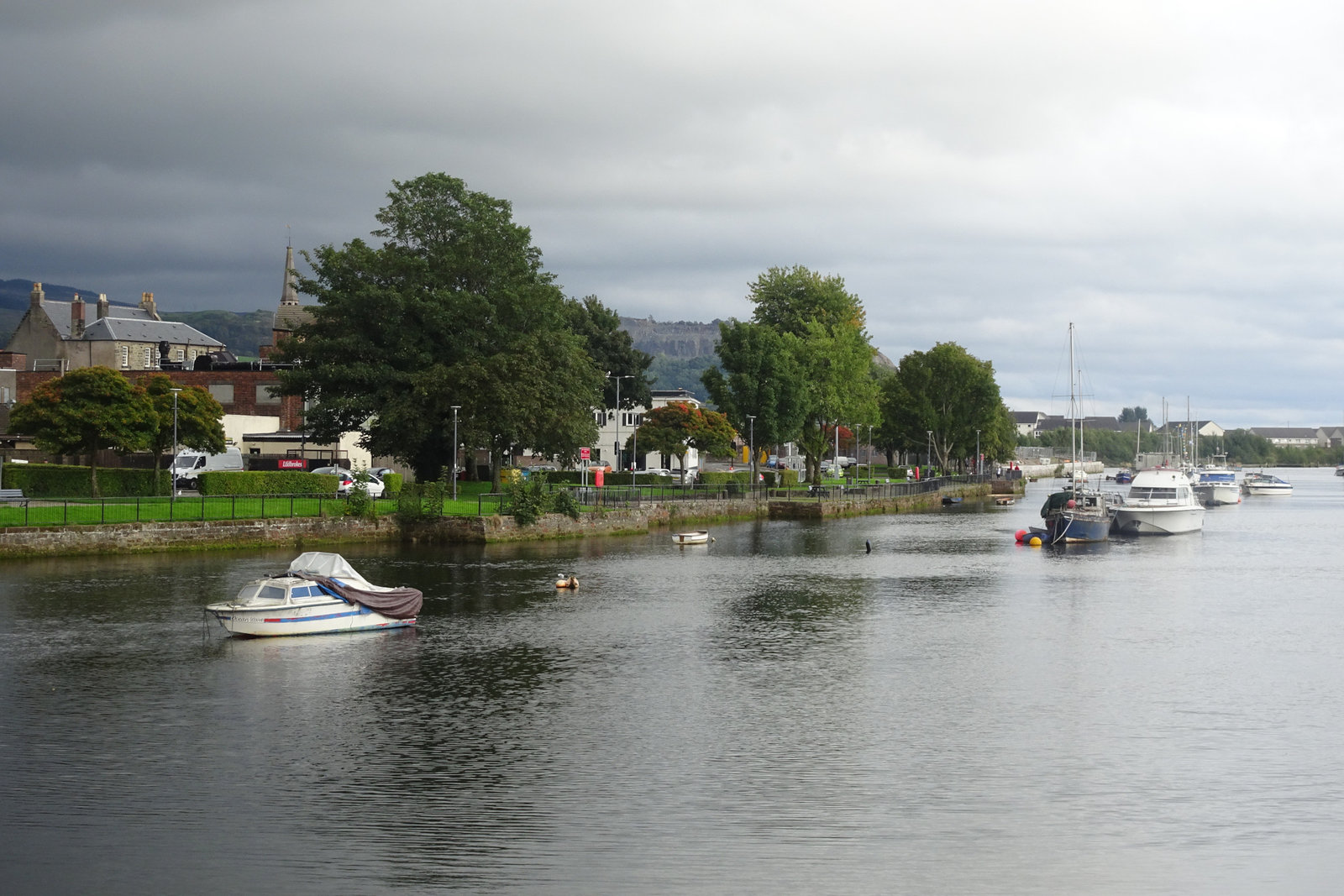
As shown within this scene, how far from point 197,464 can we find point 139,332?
63.3m

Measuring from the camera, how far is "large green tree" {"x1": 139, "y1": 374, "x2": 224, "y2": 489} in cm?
7056

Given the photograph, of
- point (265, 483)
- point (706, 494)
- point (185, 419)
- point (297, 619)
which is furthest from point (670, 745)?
point (706, 494)

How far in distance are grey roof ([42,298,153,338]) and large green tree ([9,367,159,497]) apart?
7377cm

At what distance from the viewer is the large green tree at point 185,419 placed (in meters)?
70.6

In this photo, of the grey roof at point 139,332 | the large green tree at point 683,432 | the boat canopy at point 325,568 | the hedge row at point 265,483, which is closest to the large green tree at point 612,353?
the large green tree at point 683,432

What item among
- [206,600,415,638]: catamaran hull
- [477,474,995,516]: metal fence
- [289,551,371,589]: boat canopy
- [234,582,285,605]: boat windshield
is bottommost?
[206,600,415,638]: catamaran hull

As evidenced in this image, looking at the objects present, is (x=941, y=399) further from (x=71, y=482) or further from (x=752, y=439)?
(x=71, y=482)

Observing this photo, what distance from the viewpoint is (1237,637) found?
131 ft

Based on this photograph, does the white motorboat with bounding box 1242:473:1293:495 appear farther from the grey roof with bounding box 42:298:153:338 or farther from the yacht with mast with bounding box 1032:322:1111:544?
the grey roof with bounding box 42:298:153:338

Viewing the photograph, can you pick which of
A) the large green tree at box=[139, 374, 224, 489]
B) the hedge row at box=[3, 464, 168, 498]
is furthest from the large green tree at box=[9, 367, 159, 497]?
the large green tree at box=[139, 374, 224, 489]

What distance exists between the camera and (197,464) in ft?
266

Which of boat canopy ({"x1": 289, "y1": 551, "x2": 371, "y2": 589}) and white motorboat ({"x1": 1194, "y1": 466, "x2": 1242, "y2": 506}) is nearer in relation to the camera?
boat canopy ({"x1": 289, "y1": 551, "x2": 371, "y2": 589})

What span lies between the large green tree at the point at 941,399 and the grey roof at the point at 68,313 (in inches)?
3689

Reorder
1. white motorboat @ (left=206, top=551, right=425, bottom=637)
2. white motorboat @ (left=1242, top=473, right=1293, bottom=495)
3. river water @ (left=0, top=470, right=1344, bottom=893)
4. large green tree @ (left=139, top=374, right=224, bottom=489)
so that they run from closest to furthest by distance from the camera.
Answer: river water @ (left=0, top=470, right=1344, bottom=893) → white motorboat @ (left=206, top=551, right=425, bottom=637) → large green tree @ (left=139, top=374, right=224, bottom=489) → white motorboat @ (left=1242, top=473, right=1293, bottom=495)
